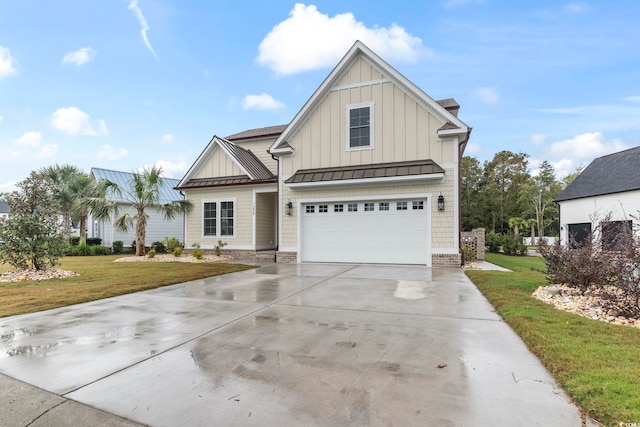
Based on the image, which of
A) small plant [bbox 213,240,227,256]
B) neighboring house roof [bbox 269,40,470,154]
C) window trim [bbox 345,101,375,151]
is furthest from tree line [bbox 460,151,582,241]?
small plant [bbox 213,240,227,256]

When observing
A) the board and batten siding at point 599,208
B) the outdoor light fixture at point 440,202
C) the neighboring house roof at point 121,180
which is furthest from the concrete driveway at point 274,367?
the neighboring house roof at point 121,180

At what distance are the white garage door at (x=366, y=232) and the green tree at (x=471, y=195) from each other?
79.9 feet

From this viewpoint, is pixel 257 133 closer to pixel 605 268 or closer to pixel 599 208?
pixel 605 268

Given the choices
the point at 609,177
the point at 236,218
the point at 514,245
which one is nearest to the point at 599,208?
the point at 609,177

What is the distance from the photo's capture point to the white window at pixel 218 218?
15.6 m

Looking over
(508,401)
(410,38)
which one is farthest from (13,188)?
(410,38)

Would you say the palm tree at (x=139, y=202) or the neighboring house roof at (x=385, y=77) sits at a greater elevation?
the neighboring house roof at (x=385, y=77)

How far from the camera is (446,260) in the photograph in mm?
11406

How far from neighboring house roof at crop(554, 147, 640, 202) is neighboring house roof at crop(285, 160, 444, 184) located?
44.1 feet

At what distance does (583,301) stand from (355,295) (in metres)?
4.04

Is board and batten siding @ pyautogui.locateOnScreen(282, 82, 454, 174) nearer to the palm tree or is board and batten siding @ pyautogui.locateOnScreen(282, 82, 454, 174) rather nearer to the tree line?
the palm tree

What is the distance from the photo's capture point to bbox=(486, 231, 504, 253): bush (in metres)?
19.6

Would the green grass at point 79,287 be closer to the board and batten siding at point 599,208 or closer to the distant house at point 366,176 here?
the distant house at point 366,176

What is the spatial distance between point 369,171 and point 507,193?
2943 centimetres
